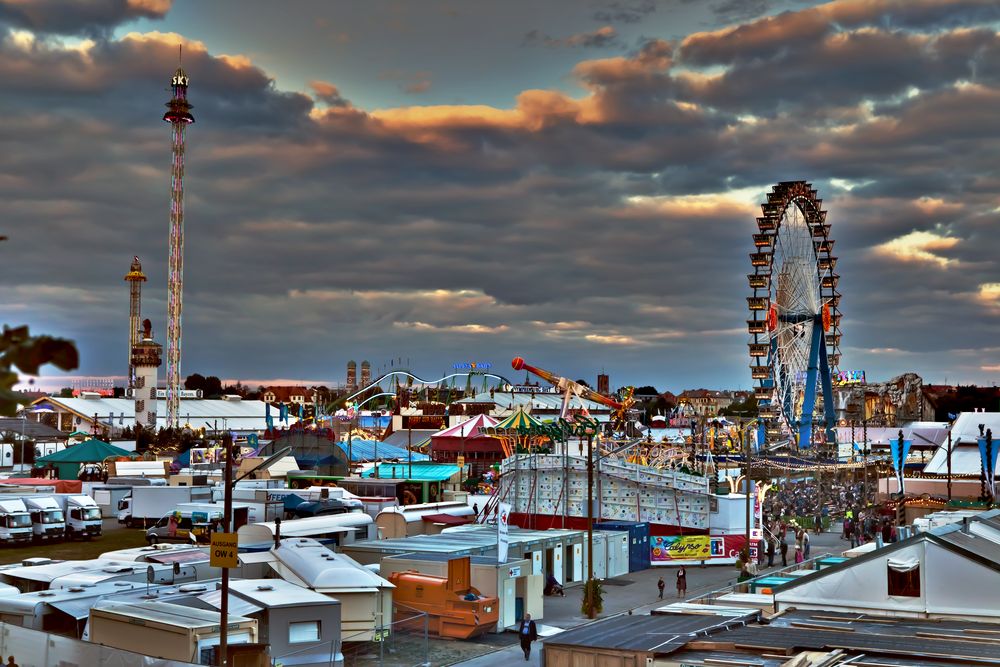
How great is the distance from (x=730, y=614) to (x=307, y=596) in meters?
10.2

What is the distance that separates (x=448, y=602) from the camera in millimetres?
30250

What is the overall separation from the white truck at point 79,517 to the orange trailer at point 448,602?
2558cm

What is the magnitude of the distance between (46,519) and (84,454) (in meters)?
33.7

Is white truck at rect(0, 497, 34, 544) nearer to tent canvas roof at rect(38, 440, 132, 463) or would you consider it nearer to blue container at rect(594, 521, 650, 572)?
blue container at rect(594, 521, 650, 572)

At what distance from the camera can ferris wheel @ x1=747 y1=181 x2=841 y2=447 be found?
9638 centimetres

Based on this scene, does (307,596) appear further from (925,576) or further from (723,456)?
(723,456)

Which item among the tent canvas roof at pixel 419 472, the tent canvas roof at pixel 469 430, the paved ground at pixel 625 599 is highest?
the tent canvas roof at pixel 469 430

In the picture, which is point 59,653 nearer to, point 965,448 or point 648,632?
point 648,632

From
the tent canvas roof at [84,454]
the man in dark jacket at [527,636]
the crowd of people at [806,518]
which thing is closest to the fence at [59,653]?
the man in dark jacket at [527,636]

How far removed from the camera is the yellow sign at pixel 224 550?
19.7 metres

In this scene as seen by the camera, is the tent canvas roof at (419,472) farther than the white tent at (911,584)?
Yes

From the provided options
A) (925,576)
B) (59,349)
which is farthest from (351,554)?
(59,349)

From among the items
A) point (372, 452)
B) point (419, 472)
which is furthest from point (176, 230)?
point (419, 472)

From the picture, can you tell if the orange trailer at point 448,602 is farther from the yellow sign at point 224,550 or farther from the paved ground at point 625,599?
the yellow sign at point 224,550
